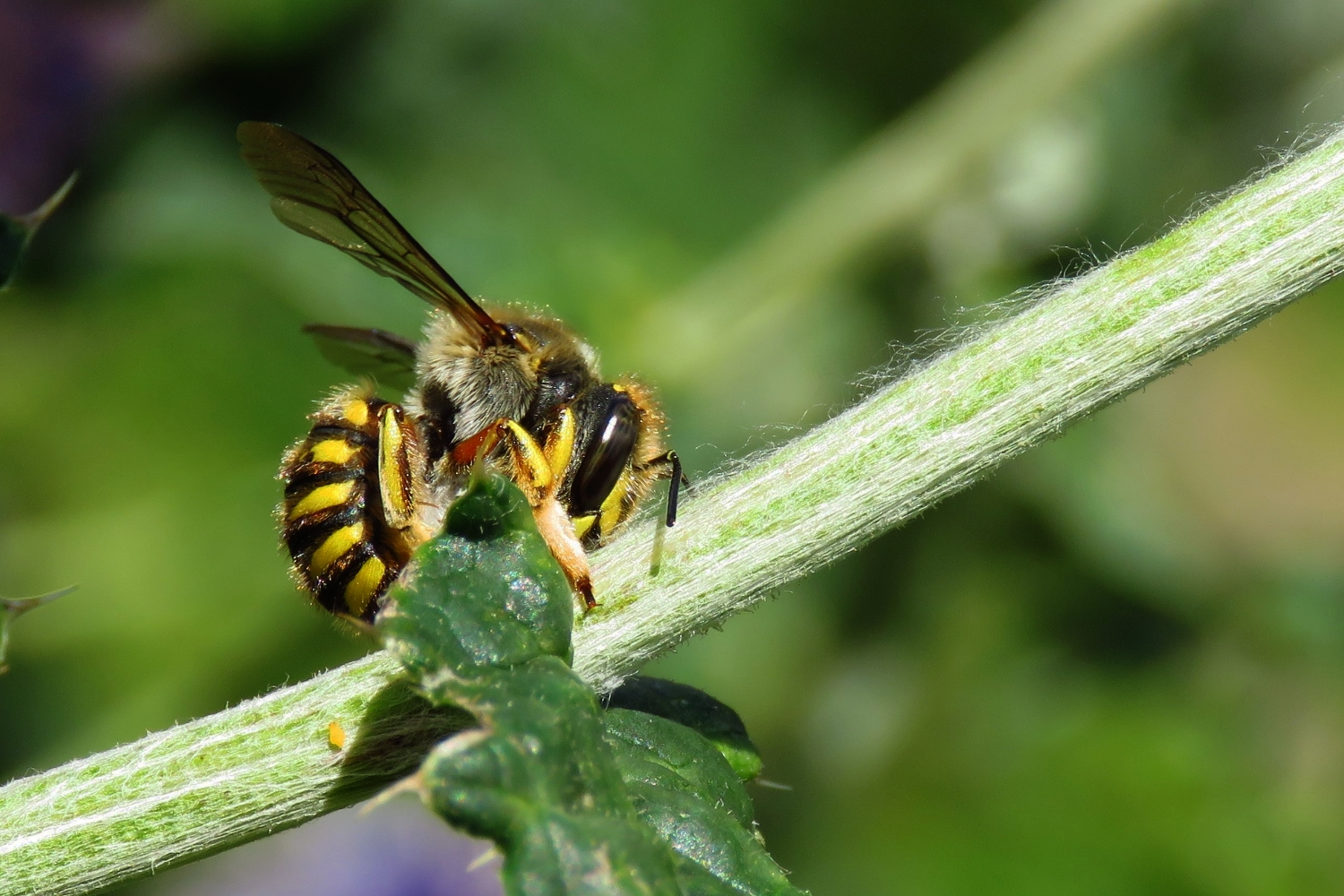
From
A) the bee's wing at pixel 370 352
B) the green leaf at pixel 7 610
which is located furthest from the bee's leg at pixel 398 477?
the bee's wing at pixel 370 352

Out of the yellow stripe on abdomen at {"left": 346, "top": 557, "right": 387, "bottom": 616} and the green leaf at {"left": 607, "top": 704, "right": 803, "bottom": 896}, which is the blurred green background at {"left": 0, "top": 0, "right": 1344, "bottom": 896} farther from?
the green leaf at {"left": 607, "top": 704, "right": 803, "bottom": 896}

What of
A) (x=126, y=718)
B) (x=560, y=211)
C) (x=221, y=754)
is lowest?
(x=221, y=754)

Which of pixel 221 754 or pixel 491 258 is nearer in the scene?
pixel 221 754

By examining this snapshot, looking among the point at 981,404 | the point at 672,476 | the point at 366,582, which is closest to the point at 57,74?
the point at 366,582

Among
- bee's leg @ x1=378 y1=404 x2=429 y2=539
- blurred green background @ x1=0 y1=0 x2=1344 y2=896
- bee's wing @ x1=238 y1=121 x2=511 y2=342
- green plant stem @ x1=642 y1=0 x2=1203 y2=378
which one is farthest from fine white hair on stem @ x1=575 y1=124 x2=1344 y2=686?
green plant stem @ x1=642 y1=0 x2=1203 y2=378

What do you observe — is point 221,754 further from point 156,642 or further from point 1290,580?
point 1290,580

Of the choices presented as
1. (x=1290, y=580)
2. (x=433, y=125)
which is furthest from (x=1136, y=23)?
(x=433, y=125)
